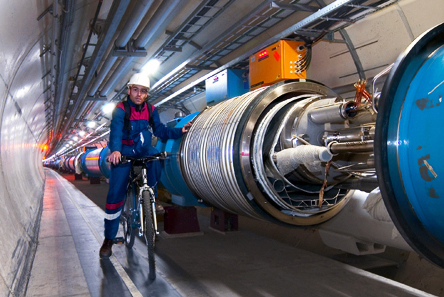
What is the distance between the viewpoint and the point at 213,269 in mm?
2855

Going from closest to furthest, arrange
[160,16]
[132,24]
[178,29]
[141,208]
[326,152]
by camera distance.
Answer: [326,152]
[141,208]
[160,16]
[132,24]
[178,29]

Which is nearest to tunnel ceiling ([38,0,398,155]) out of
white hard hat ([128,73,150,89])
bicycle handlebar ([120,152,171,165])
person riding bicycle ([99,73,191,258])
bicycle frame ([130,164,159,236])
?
white hard hat ([128,73,150,89])

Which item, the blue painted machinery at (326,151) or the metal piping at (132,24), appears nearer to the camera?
the blue painted machinery at (326,151)

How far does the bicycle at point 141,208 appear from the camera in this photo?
2.84 metres

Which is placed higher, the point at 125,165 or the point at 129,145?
the point at 129,145

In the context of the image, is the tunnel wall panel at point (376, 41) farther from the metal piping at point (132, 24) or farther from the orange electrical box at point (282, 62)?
the metal piping at point (132, 24)

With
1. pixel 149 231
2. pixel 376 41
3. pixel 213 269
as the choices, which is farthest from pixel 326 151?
pixel 376 41

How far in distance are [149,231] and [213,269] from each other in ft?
1.73

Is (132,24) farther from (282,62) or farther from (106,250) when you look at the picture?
(106,250)

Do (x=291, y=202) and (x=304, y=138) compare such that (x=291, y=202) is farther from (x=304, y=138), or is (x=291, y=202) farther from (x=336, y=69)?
(x=336, y=69)

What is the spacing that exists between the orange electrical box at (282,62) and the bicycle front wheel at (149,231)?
6.30ft

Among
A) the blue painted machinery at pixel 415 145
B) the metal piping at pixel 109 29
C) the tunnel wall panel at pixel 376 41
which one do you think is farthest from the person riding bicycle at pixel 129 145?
the tunnel wall panel at pixel 376 41

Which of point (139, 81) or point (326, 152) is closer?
point (326, 152)

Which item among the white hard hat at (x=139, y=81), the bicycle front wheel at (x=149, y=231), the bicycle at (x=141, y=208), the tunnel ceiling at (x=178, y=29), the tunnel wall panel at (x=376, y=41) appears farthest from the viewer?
the tunnel wall panel at (x=376, y=41)
